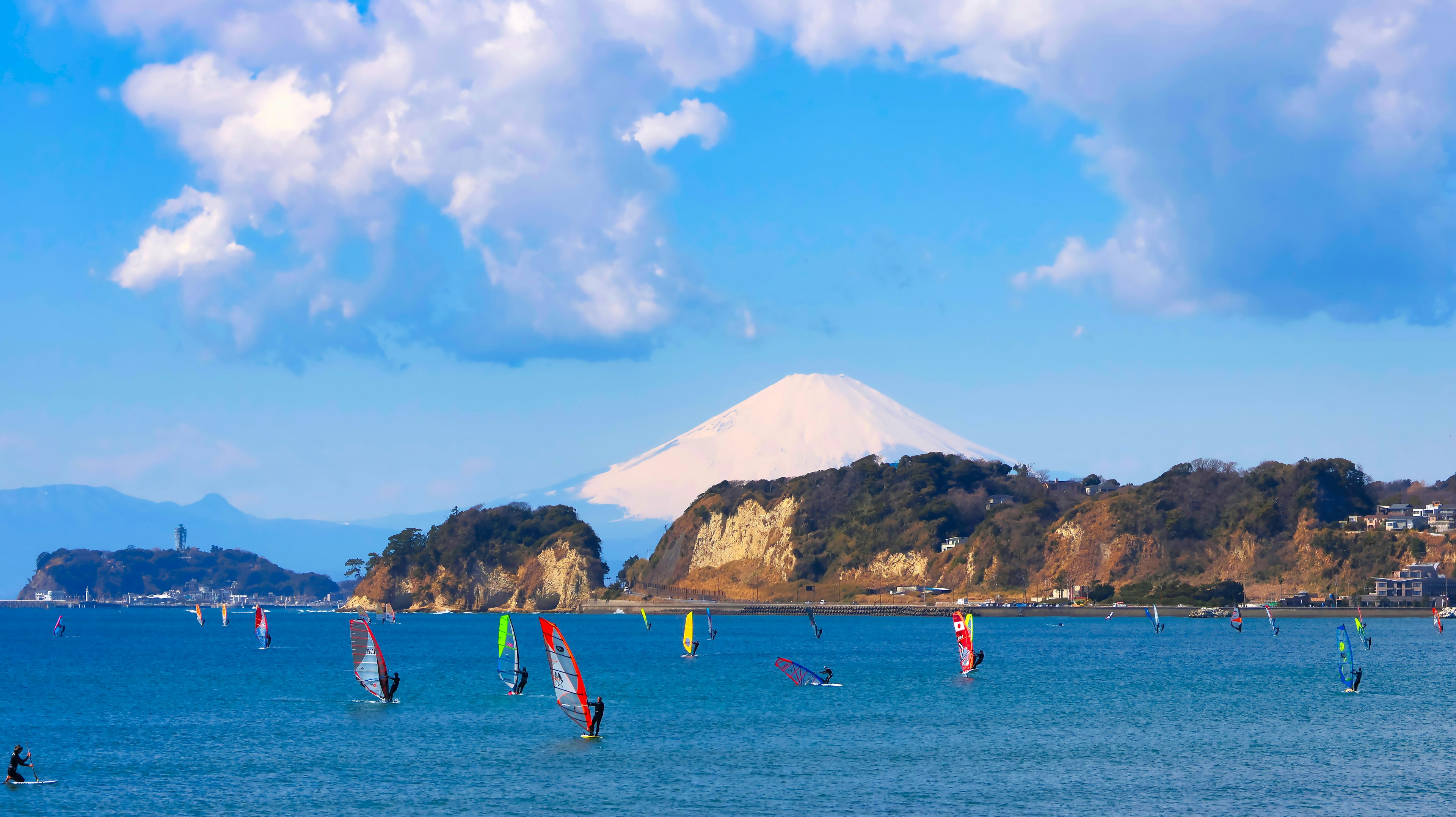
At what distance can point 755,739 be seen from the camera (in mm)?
52188

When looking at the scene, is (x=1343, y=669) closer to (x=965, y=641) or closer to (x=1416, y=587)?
(x=965, y=641)

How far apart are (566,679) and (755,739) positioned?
334 inches

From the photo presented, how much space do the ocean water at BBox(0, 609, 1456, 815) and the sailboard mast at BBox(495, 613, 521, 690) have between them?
139 cm

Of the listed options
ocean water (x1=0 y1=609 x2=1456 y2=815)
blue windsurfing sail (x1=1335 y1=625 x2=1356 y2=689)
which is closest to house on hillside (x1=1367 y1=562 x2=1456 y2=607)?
ocean water (x1=0 y1=609 x2=1456 y2=815)

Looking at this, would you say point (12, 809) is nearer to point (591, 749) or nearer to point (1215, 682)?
point (591, 749)

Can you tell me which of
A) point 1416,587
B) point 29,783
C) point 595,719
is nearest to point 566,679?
point 595,719

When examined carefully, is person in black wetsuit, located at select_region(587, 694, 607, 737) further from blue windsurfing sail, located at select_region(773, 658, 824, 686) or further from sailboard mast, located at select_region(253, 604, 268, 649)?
sailboard mast, located at select_region(253, 604, 268, 649)

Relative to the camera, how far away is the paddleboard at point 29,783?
40625mm

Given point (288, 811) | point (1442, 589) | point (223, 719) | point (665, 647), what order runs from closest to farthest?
1. point (288, 811)
2. point (223, 719)
3. point (665, 647)
4. point (1442, 589)

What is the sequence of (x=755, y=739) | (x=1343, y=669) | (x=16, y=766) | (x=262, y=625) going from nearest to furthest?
(x=16, y=766), (x=755, y=739), (x=1343, y=669), (x=262, y=625)

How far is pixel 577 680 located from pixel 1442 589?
17277 centimetres

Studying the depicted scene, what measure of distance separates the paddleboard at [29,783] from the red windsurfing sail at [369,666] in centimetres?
1937

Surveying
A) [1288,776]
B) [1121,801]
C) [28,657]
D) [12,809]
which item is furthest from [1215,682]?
[28,657]

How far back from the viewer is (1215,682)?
78.1m
